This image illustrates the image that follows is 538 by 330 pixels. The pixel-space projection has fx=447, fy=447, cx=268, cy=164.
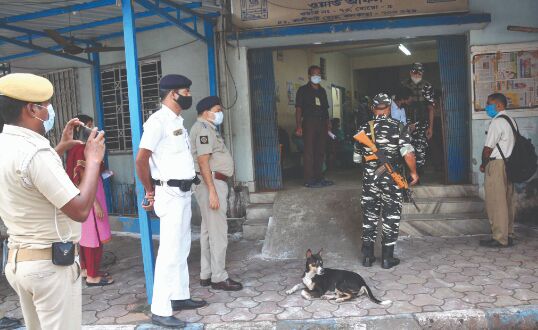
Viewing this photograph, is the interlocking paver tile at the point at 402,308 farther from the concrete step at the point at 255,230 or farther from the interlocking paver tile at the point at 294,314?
the concrete step at the point at 255,230

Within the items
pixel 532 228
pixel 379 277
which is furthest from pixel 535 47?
pixel 379 277

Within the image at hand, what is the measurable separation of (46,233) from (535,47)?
22.6 feet

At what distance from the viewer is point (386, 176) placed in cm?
489

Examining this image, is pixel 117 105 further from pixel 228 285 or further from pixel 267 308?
pixel 267 308

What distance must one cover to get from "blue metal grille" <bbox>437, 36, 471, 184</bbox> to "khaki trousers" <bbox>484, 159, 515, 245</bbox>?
1.20 meters

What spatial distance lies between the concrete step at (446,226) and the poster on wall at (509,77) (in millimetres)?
1683

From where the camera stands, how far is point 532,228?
247 inches

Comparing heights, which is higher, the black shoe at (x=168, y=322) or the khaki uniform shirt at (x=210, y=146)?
the khaki uniform shirt at (x=210, y=146)

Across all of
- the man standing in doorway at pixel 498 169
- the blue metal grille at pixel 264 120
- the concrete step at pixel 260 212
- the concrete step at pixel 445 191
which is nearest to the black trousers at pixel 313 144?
the blue metal grille at pixel 264 120

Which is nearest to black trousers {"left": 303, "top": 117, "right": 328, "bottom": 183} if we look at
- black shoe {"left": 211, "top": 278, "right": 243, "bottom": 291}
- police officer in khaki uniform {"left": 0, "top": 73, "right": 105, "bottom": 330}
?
black shoe {"left": 211, "top": 278, "right": 243, "bottom": 291}

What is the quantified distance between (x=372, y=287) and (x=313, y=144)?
130 inches

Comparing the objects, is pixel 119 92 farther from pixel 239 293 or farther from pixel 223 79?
pixel 239 293

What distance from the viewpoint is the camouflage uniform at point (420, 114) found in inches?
288

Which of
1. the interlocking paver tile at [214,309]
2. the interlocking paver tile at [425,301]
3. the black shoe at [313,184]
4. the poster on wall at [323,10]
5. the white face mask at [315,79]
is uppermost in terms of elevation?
the poster on wall at [323,10]
